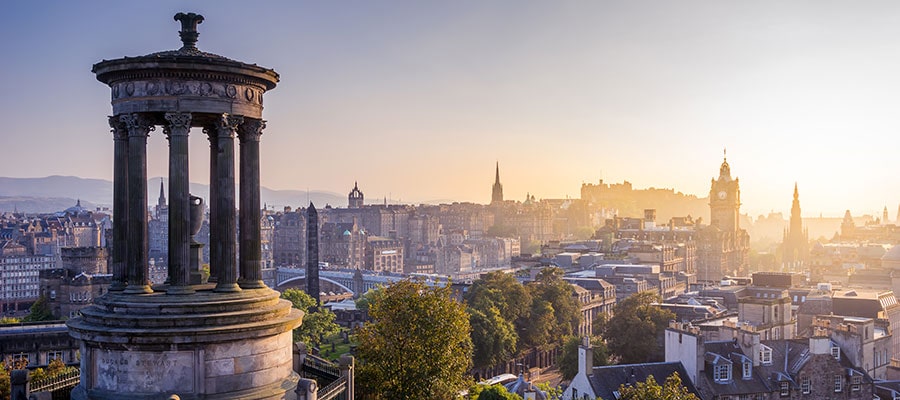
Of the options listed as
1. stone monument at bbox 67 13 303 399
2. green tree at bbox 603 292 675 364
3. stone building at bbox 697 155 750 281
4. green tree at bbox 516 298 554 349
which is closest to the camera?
stone monument at bbox 67 13 303 399

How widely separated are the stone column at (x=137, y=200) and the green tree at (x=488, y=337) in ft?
127

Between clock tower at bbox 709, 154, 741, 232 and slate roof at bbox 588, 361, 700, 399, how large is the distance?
13079 cm

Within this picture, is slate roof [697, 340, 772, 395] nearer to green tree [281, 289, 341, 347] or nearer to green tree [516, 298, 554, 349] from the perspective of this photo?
green tree [516, 298, 554, 349]

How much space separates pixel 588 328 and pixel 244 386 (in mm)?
70459

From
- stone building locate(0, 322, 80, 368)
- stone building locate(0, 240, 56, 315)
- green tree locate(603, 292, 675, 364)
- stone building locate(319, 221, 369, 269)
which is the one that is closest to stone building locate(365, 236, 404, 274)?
stone building locate(319, 221, 369, 269)

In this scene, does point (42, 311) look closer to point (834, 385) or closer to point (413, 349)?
point (413, 349)

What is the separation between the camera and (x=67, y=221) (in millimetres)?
173375

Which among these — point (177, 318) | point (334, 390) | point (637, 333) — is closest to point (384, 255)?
point (637, 333)

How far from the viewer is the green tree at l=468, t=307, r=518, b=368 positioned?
56.2 m

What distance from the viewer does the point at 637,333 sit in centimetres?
5719

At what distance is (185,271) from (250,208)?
2.18m

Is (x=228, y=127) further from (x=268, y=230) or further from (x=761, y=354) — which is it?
(x=268, y=230)

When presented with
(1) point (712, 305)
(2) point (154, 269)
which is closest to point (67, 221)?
(2) point (154, 269)

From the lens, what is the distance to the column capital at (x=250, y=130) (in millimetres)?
19125
